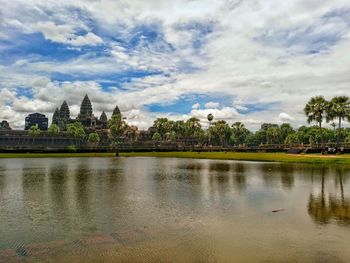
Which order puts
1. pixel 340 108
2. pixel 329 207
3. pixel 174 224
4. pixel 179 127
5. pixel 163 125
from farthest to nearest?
pixel 179 127, pixel 163 125, pixel 340 108, pixel 329 207, pixel 174 224

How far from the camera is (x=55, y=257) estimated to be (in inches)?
469

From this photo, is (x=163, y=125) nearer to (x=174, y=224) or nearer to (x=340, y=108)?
(x=340, y=108)

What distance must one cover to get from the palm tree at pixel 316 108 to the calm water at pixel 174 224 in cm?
6802

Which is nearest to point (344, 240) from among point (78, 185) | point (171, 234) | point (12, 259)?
point (171, 234)

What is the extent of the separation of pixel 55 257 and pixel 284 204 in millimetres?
14937

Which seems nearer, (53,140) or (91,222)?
(91,222)

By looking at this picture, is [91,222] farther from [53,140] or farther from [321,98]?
[53,140]

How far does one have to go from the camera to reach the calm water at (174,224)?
12.4 m

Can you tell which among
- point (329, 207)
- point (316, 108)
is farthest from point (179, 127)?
point (329, 207)

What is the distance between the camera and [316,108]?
91125 mm

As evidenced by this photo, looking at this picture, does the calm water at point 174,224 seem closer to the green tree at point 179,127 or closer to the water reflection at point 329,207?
the water reflection at point 329,207

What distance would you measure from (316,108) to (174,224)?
8420 cm

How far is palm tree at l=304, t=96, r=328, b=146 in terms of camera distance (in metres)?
90.7

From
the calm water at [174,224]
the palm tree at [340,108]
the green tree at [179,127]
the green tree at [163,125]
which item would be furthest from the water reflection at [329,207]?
the green tree at [179,127]
